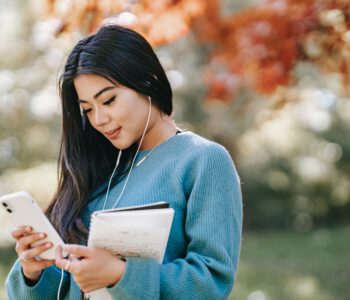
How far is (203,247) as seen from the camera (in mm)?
1863

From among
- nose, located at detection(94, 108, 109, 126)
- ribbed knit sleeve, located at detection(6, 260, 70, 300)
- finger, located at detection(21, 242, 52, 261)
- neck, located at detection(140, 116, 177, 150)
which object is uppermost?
nose, located at detection(94, 108, 109, 126)

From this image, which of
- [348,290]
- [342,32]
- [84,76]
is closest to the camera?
[84,76]

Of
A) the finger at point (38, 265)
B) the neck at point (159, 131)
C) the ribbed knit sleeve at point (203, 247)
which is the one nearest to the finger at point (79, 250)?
the ribbed knit sleeve at point (203, 247)

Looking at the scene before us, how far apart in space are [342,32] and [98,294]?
2.13 meters

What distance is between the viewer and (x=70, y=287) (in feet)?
6.72

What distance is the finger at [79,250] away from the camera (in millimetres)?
A: 1671

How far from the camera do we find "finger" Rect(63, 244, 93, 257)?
65.8 inches

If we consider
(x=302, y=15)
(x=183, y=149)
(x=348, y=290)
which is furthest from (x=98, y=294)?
(x=348, y=290)

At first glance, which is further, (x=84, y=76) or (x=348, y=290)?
(x=348, y=290)

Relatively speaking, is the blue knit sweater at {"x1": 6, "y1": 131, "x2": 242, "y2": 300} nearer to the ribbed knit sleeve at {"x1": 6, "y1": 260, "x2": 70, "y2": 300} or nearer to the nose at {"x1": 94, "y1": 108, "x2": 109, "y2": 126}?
the ribbed knit sleeve at {"x1": 6, "y1": 260, "x2": 70, "y2": 300}

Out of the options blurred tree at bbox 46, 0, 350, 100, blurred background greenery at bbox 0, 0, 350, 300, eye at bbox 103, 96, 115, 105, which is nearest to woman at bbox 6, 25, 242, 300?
eye at bbox 103, 96, 115, 105

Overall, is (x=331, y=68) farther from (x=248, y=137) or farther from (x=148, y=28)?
(x=248, y=137)

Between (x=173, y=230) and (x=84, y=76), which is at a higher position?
(x=84, y=76)

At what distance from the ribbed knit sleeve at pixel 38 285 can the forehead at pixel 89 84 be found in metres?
0.48
